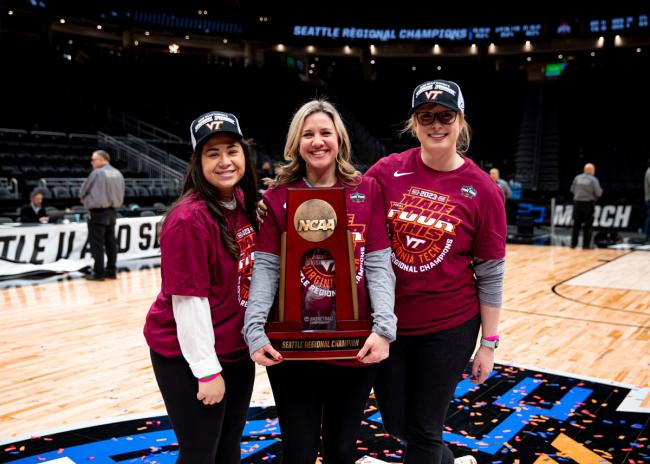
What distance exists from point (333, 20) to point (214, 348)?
82.2 feet

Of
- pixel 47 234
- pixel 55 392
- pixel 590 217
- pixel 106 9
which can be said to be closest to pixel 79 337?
pixel 55 392

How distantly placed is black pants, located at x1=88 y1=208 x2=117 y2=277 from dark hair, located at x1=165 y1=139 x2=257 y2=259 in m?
6.06

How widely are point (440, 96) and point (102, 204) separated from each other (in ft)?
20.5

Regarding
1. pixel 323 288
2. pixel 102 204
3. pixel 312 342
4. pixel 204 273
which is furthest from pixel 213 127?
Answer: pixel 102 204

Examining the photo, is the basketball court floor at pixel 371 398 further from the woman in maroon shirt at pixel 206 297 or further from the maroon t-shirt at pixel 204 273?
the maroon t-shirt at pixel 204 273

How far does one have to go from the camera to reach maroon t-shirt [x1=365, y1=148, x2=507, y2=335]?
1903 mm

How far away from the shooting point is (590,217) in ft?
36.5

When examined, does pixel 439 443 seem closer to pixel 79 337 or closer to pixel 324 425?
pixel 324 425

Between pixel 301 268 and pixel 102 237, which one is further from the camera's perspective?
pixel 102 237

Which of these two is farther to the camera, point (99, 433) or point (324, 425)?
point (99, 433)

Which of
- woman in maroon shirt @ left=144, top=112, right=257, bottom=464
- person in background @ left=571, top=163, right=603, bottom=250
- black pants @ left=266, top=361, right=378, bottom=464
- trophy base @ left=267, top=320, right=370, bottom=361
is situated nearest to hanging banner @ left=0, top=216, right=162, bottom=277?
woman in maroon shirt @ left=144, top=112, right=257, bottom=464

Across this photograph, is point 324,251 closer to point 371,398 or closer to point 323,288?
point 323,288

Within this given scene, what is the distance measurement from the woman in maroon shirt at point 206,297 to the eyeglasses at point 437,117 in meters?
0.61

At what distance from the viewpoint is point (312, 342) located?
1.56m
